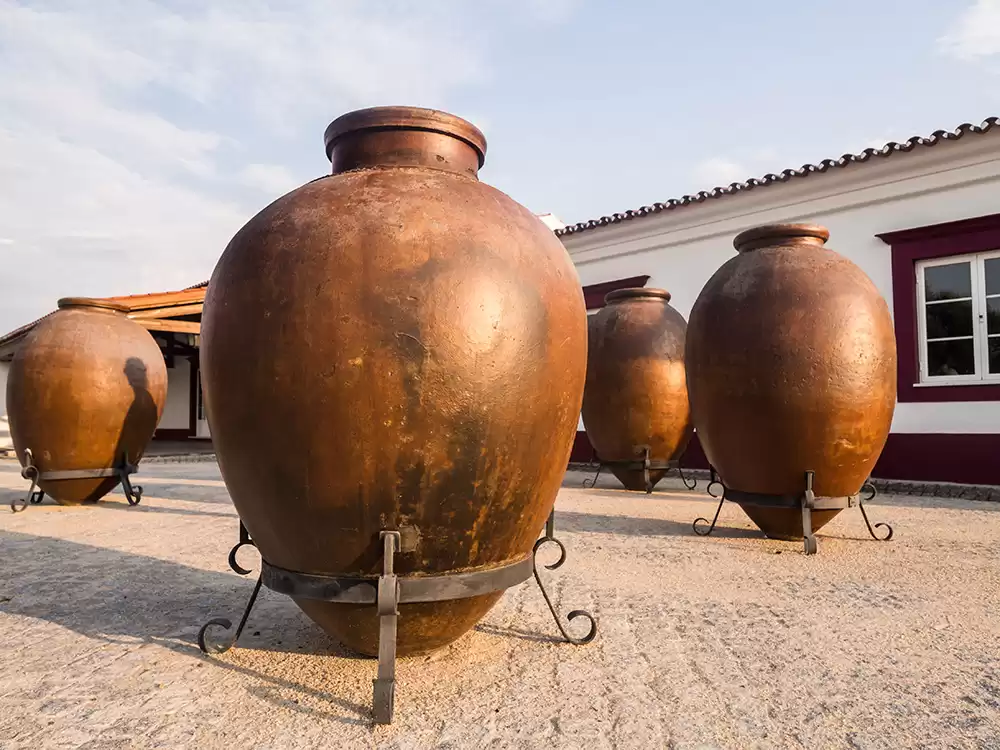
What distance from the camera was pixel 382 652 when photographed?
200cm

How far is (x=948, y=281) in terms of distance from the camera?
24.5 ft

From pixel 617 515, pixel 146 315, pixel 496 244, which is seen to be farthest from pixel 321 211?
pixel 146 315

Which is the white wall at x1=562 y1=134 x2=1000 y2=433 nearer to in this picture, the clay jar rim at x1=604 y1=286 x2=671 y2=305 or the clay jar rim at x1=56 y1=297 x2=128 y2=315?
the clay jar rim at x1=604 y1=286 x2=671 y2=305

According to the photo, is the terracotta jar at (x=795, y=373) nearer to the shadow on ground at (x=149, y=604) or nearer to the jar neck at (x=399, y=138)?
the jar neck at (x=399, y=138)

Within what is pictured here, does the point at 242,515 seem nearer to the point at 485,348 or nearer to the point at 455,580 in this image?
the point at 455,580

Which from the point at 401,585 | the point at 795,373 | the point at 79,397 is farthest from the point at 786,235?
the point at 79,397

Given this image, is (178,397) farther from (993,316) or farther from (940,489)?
(993,316)

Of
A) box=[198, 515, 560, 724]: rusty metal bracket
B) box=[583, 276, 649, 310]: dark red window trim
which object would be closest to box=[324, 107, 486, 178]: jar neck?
box=[198, 515, 560, 724]: rusty metal bracket

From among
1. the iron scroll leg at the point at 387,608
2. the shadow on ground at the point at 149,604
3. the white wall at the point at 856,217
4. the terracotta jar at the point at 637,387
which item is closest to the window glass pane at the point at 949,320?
the white wall at the point at 856,217

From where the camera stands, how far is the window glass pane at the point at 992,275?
714cm

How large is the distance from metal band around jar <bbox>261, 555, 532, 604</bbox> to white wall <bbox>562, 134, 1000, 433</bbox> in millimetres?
6699

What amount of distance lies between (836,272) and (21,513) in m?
6.35

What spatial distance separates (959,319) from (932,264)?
64 cm

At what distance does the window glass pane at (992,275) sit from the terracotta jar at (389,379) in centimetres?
671
